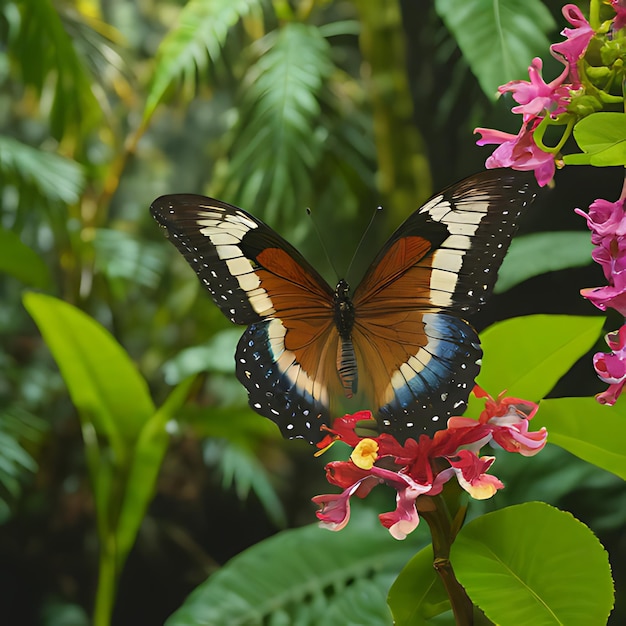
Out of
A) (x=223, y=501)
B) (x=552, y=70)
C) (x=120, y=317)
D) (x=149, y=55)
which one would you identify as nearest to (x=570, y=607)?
(x=552, y=70)

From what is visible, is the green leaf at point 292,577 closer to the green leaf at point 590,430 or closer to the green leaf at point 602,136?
the green leaf at point 590,430

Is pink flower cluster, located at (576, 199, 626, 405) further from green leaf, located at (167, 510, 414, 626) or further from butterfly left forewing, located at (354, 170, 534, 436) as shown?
green leaf, located at (167, 510, 414, 626)

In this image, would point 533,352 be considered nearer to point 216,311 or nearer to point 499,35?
point 499,35

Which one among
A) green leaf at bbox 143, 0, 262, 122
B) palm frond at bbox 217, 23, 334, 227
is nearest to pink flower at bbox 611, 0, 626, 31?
palm frond at bbox 217, 23, 334, 227

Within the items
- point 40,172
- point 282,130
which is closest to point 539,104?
point 282,130

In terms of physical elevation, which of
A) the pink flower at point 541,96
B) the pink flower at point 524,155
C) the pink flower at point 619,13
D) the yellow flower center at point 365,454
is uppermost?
the pink flower at point 619,13

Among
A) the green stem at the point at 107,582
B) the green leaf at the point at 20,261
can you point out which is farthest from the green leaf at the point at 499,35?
the green stem at the point at 107,582

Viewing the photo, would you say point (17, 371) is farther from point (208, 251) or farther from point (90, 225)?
point (208, 251)
